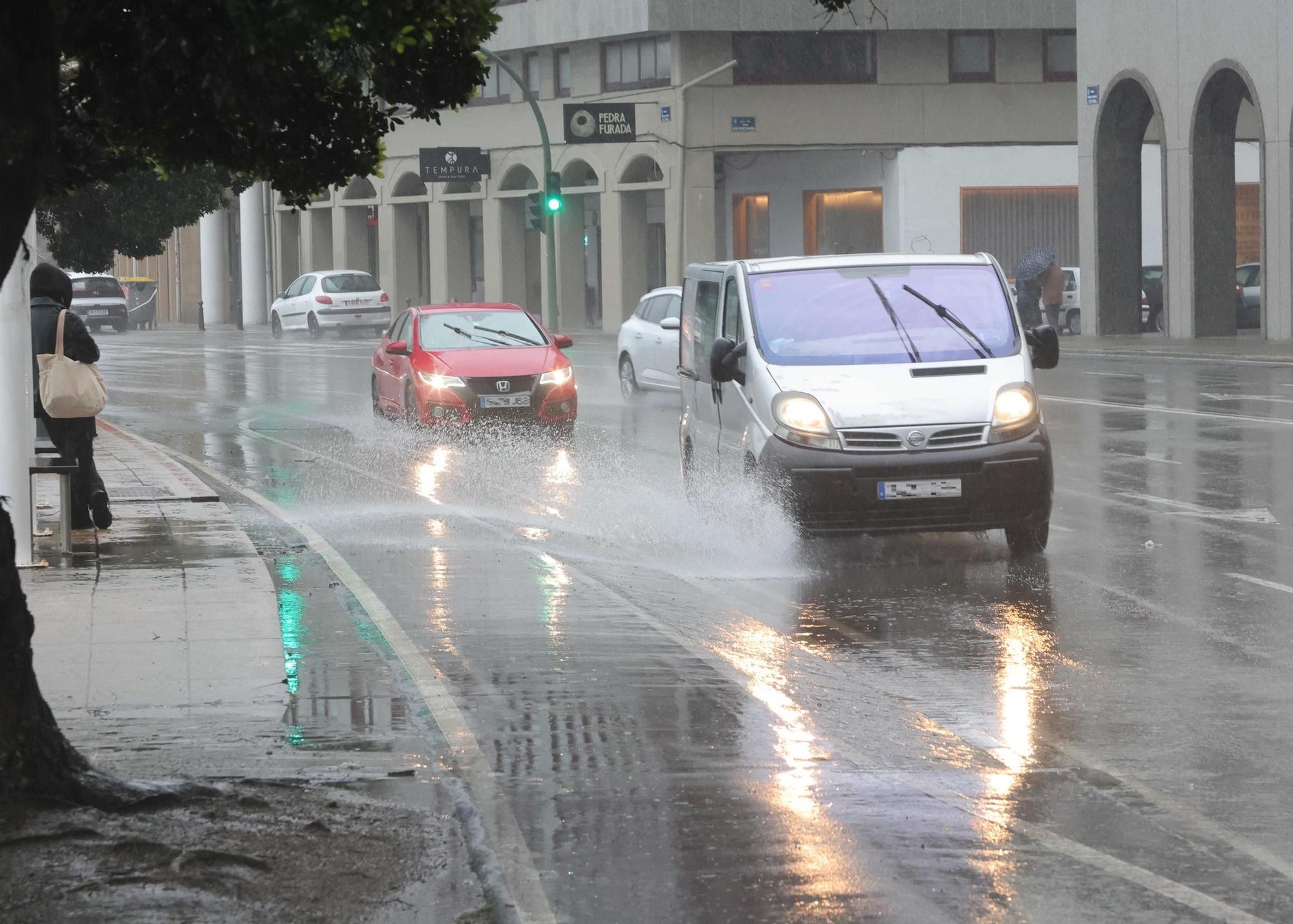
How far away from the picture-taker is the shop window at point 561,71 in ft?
181

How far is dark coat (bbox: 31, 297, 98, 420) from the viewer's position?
12.6 m

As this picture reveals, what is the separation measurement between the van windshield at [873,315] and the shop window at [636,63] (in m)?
39.8

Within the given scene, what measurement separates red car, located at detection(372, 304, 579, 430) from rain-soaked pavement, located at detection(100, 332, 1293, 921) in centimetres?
360

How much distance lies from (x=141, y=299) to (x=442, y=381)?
52.1m

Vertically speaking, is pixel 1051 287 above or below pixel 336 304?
below

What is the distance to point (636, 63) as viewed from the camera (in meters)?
52.8

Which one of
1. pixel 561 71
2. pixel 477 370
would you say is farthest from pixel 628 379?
pixel 561 71

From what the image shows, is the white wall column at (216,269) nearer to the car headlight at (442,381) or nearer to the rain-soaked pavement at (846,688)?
the car headlight at (442,381)

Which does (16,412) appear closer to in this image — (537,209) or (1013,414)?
(1013,414)

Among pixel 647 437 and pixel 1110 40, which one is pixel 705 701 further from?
pixel 1110 40

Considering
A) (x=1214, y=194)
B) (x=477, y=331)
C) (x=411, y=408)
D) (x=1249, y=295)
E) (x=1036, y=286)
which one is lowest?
(x=411, y=408)

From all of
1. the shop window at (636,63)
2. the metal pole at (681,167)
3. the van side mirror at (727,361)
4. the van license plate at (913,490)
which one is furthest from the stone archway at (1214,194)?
the van license plate at (913,490)

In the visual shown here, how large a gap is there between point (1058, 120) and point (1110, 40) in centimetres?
1165

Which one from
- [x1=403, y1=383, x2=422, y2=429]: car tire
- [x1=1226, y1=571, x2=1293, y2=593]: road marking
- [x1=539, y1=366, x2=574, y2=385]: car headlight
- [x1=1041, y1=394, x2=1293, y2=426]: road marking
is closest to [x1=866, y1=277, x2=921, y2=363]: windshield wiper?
[x1=1226, y1=571, x2=1293, y2=593]: road marking
